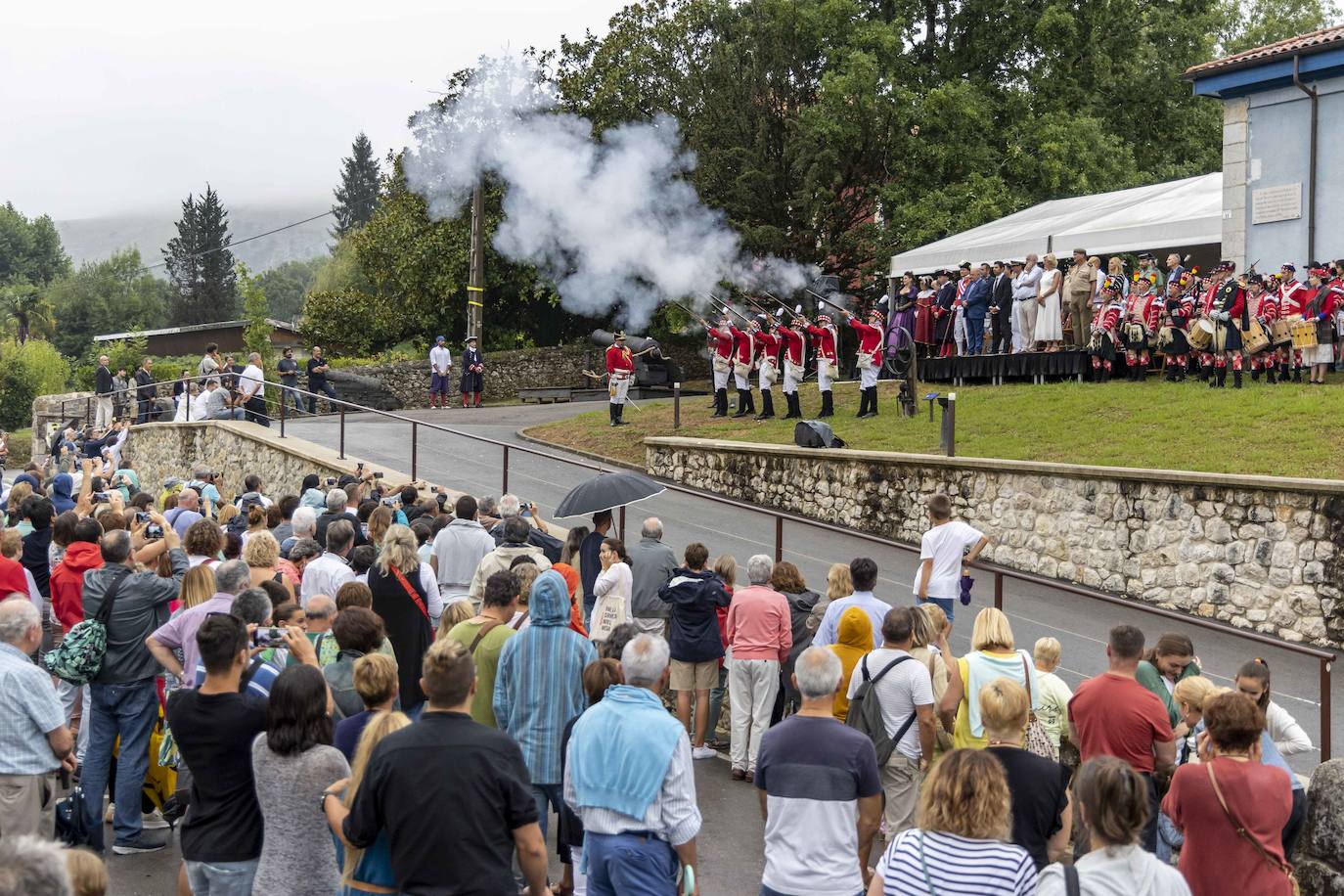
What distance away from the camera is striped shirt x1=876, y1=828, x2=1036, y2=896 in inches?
156

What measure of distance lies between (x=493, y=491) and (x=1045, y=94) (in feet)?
65.7

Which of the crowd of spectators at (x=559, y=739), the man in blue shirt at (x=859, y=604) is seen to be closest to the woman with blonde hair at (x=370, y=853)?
the crowd of spectators at (x=559, y=739)

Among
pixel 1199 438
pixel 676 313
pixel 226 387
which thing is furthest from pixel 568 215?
pixel 1199 438

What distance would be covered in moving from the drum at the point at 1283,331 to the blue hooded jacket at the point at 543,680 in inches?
577

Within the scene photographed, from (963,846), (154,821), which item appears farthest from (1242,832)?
(154,821)

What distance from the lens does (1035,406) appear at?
1855 centimetres

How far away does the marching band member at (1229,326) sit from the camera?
699 inches

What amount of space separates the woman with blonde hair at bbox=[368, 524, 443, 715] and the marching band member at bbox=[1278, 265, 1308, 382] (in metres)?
14.1

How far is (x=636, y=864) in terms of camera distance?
15.8 ft

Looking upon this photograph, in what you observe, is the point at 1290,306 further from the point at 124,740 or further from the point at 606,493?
the point at 124,740

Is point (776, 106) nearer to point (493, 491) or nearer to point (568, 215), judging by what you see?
point (568, 215)

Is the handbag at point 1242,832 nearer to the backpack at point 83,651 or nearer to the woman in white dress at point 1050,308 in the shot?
the backpack at point 83,651

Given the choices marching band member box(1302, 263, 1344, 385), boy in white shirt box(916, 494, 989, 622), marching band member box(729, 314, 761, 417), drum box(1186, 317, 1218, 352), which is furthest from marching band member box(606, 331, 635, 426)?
boy in white shirt box(916, 494, 989, 622)

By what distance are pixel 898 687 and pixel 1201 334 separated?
13.6 metres
